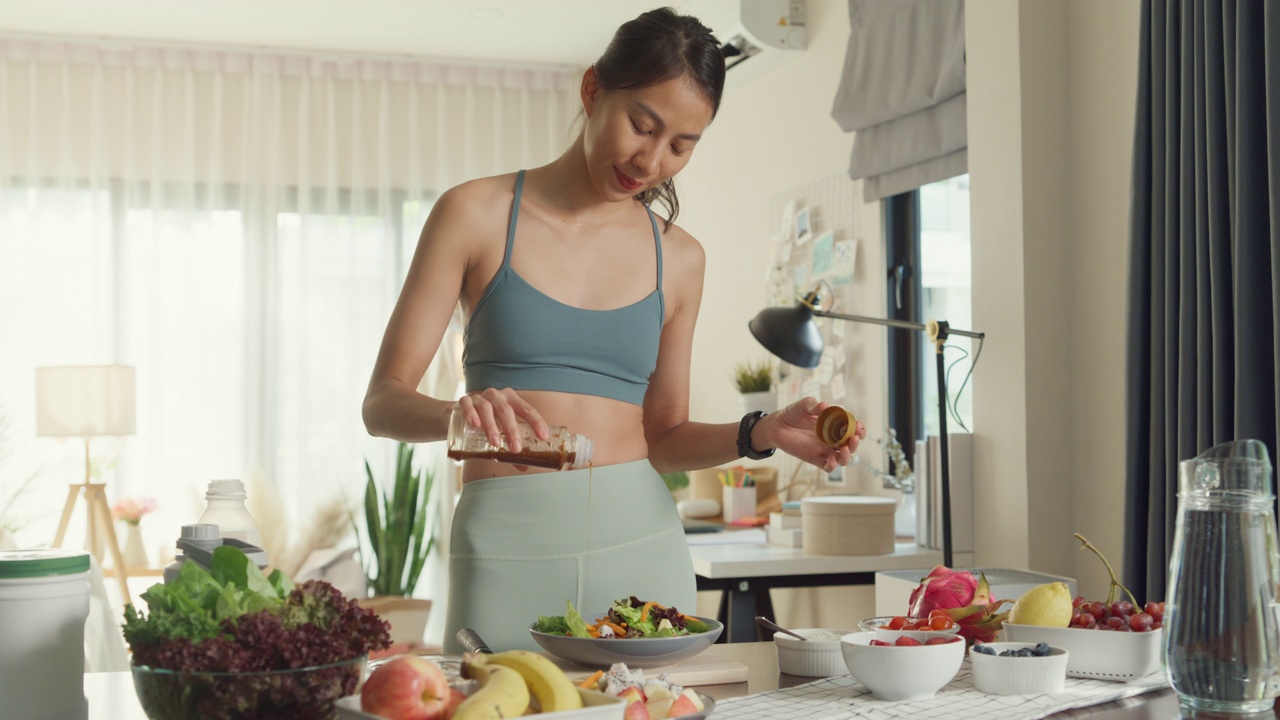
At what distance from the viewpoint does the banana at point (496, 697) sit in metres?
0.83

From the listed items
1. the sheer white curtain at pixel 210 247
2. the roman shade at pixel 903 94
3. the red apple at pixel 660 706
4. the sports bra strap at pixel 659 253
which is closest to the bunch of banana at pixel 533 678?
the red apple at pixel 660 706

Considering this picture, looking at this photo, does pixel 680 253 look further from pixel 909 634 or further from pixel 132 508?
pixel 132 508

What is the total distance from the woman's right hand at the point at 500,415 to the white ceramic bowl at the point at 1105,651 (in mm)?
561

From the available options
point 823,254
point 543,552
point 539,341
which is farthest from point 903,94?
point 543,552

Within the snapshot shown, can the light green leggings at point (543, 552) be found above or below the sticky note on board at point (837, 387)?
below

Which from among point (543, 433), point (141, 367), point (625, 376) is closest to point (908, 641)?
point (543, 433)

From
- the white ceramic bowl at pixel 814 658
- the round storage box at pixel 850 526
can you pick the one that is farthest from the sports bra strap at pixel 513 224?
the round storage box at pixel 850 526

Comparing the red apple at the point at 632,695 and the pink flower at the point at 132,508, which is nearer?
the red apple at the point at 632,695

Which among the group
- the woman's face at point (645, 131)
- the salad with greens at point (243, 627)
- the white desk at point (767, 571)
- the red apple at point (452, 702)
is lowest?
the white desk at point (767, 571)

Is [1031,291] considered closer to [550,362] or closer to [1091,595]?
[1091,595]

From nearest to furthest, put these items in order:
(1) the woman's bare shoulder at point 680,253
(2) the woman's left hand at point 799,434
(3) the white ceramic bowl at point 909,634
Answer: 1. (3) the white ceramic bowl at point 909,634
2. (2) the woman's left hand at point 799,434
3. (1) the woman's bare shoulder at point 680,253

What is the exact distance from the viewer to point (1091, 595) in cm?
251

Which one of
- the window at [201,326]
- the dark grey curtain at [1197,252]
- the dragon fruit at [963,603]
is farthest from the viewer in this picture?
the window at [201,326]

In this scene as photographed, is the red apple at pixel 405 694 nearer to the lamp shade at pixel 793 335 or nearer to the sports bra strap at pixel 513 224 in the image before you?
the sports bra strap at pixel 513 224
